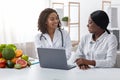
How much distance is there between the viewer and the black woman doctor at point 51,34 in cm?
261

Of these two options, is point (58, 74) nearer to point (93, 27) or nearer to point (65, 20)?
point (93, 27)

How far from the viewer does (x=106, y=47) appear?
2201 millimetres

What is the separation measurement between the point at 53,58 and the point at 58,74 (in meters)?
0.17

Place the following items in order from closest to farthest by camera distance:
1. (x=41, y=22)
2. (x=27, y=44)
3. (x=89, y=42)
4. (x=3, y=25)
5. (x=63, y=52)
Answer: (x=63, y=52)
(x=89, y=42)
(x=41, y=22)
(x=3, y=25)
(x=27, y=44)

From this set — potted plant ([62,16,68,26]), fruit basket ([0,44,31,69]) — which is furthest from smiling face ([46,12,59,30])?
potted plant ([62,16,68,26])

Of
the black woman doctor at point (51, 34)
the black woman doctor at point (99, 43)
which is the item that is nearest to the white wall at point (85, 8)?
the black woman doctor at point (51, 34)

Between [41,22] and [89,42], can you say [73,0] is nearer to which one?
[41,22]

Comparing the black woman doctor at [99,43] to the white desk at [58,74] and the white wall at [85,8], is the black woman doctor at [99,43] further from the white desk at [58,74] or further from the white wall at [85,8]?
the white wall at [85,8]

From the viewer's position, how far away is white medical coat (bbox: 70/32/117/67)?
2.09 metres

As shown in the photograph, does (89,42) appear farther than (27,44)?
No

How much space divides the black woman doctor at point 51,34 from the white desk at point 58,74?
598 millimetres

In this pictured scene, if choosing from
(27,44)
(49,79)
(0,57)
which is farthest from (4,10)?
(49,79)

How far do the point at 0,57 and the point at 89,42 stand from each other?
86 cm

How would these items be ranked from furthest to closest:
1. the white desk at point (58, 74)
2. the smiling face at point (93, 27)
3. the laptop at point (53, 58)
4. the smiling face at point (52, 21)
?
the smiling face at point (52, 21) < the smiling face at point (93, 27) < the laptop at point (53, 58) < the white desk at point (58, 74)
